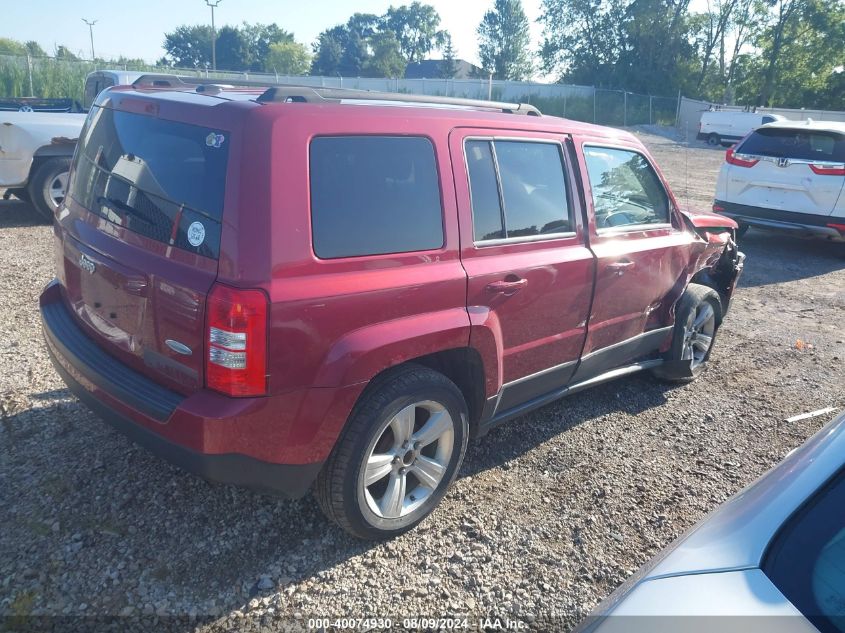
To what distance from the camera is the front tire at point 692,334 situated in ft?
15.4

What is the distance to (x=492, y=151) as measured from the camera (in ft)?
10.7

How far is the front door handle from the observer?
384 cm

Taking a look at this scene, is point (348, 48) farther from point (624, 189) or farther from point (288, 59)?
point (624, 189)

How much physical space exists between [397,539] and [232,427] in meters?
1.07

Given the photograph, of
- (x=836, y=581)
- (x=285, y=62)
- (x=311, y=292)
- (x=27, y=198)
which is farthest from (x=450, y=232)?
(x=285, y=62)

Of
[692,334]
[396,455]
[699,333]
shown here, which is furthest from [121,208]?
[699,333]

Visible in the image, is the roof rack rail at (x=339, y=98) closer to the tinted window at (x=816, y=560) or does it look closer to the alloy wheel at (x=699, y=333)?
the alloy wheel at (x=699, y=333)

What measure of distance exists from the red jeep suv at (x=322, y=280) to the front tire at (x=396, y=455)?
10 millimetres

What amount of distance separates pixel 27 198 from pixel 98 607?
24.7 feet

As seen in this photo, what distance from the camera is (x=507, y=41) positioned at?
3509 inches

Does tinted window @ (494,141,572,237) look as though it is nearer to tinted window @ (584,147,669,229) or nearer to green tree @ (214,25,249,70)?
tinted window @ (584,147,669,229)

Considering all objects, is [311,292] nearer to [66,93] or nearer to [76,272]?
[76,272]

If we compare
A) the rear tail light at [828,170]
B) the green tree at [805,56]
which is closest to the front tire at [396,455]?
the rear tail light at [828,170]

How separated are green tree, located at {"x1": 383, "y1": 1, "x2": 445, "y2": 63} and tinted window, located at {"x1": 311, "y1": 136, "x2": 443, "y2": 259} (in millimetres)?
112046
